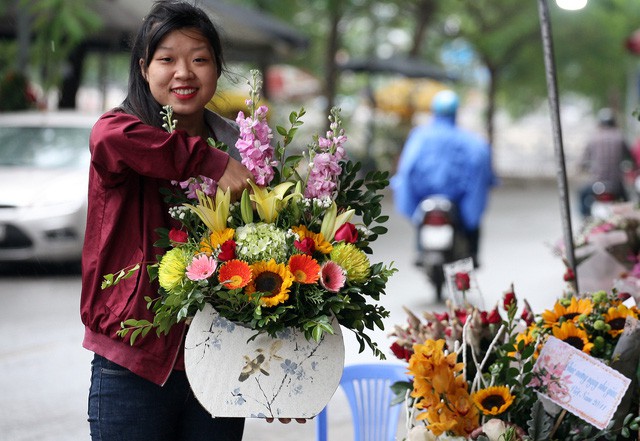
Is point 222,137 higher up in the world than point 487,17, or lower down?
lower down

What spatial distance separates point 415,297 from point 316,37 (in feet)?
50.4

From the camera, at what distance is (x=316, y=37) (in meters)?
23.6

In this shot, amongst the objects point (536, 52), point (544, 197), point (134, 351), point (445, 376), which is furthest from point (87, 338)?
point (536, 52)

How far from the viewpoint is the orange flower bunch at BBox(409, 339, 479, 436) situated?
2.81 meters

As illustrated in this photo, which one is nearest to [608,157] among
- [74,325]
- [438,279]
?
[438,279]

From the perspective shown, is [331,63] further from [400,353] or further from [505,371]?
[505,371]

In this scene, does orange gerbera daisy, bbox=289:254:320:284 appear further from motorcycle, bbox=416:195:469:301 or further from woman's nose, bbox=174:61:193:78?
motorcycle, bbox=416:195:469:301

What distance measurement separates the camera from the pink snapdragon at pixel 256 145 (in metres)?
2.33

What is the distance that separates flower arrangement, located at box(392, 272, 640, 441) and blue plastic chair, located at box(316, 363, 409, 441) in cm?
39

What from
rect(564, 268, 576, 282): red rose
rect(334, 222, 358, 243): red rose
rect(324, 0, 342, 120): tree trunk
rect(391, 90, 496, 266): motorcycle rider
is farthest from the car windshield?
rect(324, 0, 342, 120): tree trunk

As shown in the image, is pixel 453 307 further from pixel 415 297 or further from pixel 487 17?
pixel 487 17

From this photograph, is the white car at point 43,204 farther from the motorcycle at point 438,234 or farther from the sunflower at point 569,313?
the sunflower at point 569,313

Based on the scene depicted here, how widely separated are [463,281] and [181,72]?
52.9 inches

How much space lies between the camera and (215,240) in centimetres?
225
